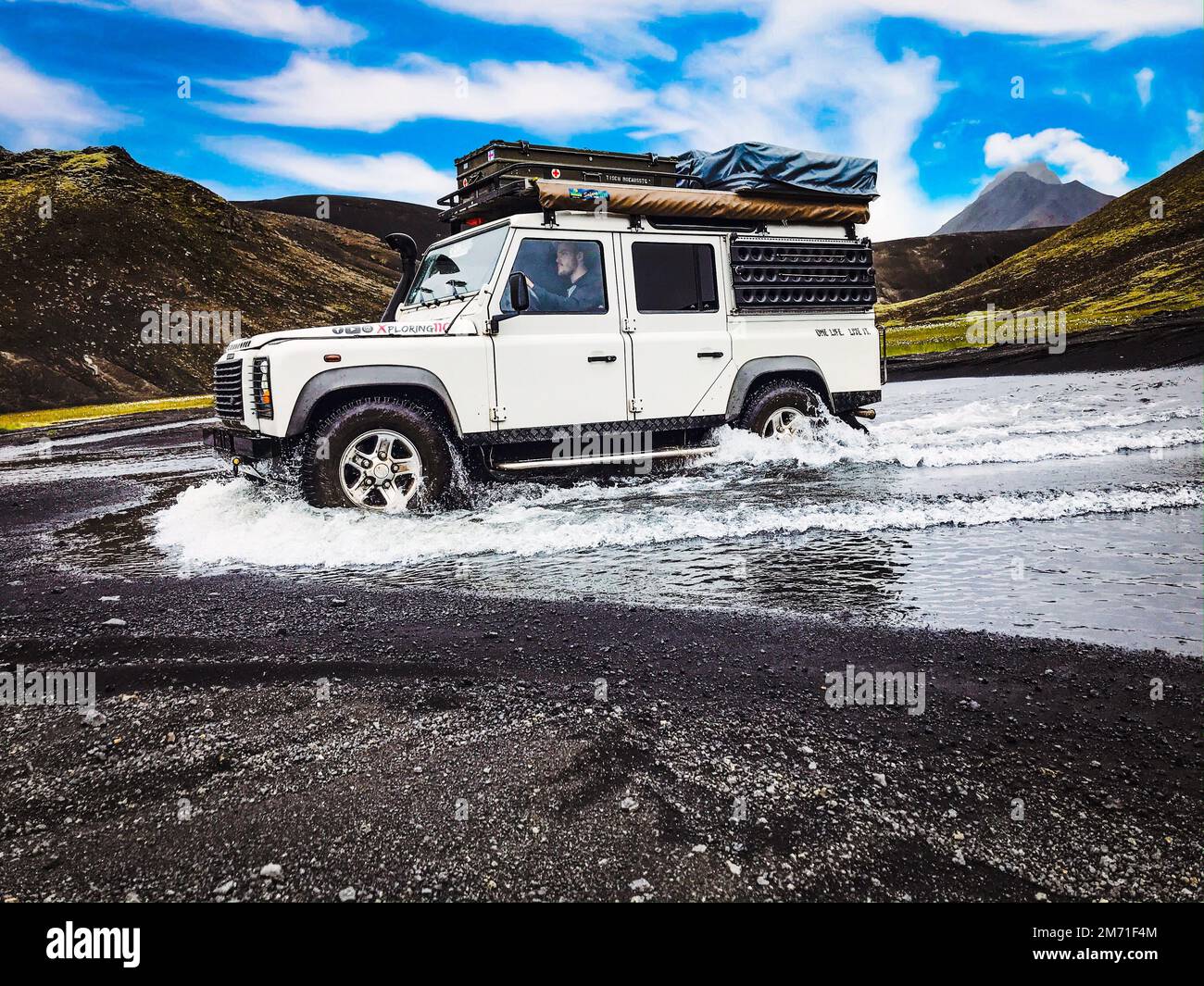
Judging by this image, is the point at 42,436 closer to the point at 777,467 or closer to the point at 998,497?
the point at 777,467

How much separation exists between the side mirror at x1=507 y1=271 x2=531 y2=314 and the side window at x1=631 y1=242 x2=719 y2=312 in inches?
54.5

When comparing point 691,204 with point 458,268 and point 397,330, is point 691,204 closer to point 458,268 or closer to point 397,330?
point 458,268

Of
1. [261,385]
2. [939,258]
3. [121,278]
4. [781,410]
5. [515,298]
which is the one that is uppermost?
[939,258]

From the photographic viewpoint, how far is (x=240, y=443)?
21.9 feet

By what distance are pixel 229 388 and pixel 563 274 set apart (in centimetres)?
309

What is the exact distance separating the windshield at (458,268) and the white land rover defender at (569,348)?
0.03 metres

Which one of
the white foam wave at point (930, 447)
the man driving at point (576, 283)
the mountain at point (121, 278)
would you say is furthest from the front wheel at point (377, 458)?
the mountain at point (121, 278)

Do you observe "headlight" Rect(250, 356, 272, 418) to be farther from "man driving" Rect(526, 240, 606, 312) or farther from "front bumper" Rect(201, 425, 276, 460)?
"man driving" Rect(526, 240, 606, 312)

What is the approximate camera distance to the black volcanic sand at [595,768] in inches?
81.4

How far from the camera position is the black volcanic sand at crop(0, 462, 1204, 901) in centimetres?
207

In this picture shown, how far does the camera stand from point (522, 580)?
5039 mm

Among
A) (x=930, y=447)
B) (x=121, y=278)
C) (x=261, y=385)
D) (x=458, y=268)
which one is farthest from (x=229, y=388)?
(x=121, y=278)

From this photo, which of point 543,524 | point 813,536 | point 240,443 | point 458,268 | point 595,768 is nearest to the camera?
point 595,768
